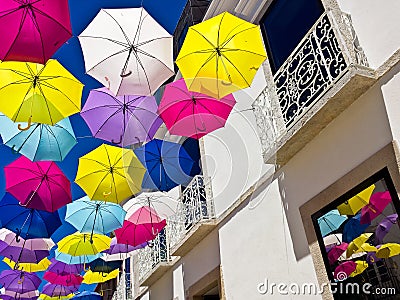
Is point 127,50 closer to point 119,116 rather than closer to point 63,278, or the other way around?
point 119,116

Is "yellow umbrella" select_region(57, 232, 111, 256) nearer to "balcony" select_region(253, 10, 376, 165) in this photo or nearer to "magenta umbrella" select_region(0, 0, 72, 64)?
"balcony" select_region(253, 10, 376, 165)

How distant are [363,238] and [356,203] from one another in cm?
44

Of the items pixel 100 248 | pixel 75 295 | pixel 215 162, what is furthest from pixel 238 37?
pixel 75 295

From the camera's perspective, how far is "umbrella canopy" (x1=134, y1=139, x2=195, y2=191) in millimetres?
8422

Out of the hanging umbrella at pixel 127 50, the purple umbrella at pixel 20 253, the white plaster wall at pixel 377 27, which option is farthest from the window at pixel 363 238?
the purple umbrella at pixel 20 253

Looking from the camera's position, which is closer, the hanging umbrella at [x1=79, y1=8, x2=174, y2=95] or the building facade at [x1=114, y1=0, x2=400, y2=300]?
the building facade at [x1=114, y1=0, x2=400, y2=300]

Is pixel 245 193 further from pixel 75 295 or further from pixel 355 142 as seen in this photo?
pixel 75 295

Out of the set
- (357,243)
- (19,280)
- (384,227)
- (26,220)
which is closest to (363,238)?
(357,243)

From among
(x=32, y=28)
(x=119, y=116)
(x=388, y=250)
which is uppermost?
(x=119, y=116)

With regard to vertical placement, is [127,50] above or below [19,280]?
above

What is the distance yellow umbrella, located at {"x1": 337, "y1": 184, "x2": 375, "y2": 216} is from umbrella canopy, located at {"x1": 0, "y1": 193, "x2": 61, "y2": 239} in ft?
19.6

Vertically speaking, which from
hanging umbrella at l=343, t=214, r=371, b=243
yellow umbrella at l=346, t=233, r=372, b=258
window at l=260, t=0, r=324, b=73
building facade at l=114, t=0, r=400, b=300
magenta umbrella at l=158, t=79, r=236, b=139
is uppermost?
window at l=260, t=0, r=324, b=73

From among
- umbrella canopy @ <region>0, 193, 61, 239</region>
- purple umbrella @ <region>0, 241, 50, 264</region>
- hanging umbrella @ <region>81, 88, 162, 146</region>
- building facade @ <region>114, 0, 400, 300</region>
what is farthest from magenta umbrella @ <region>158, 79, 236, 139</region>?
purple umbrella @ <region>0, 241, 50, 264</region>

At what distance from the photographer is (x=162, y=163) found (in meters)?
8.49
